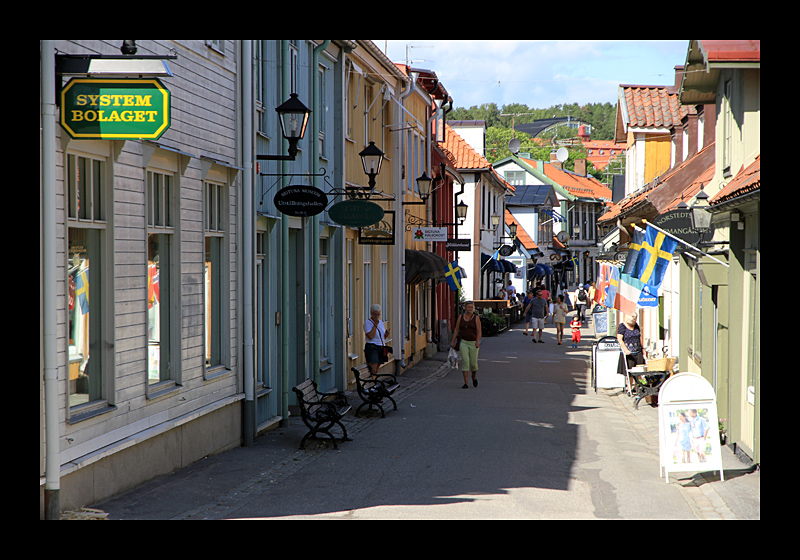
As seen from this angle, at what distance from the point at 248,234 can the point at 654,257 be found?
16.6 feet

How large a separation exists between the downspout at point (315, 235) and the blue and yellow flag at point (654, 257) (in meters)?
5.29

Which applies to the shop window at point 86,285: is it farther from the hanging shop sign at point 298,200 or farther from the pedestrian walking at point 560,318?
the pedestrian walking at point 560,318

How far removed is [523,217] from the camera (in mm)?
60562

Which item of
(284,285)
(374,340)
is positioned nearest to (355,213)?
(284,285)

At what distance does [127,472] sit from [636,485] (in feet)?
16.9

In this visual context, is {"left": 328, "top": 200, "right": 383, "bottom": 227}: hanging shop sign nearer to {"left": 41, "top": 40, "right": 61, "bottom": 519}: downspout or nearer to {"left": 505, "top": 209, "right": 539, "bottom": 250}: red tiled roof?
{"left": 41, "top": 40, "right": 61, "bottom": 519}: downspout

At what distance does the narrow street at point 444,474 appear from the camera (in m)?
8.08

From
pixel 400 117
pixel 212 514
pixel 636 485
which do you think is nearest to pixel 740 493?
pixel 636 485

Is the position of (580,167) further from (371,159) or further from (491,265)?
(371,159)

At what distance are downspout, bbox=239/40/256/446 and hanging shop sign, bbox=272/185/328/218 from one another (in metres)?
0.43

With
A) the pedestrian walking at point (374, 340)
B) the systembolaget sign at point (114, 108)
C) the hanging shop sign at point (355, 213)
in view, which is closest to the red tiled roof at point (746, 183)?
the systembolaget sign at point (114, 108)

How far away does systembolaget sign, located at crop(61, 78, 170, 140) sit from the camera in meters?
6.65

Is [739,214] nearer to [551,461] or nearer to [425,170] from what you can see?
[551,461]

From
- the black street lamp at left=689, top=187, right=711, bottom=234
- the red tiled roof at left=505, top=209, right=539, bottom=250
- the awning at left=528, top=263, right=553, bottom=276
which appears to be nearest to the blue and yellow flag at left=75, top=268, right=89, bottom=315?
the black street lamp at left=689, top=187, right=711, bottom=234
